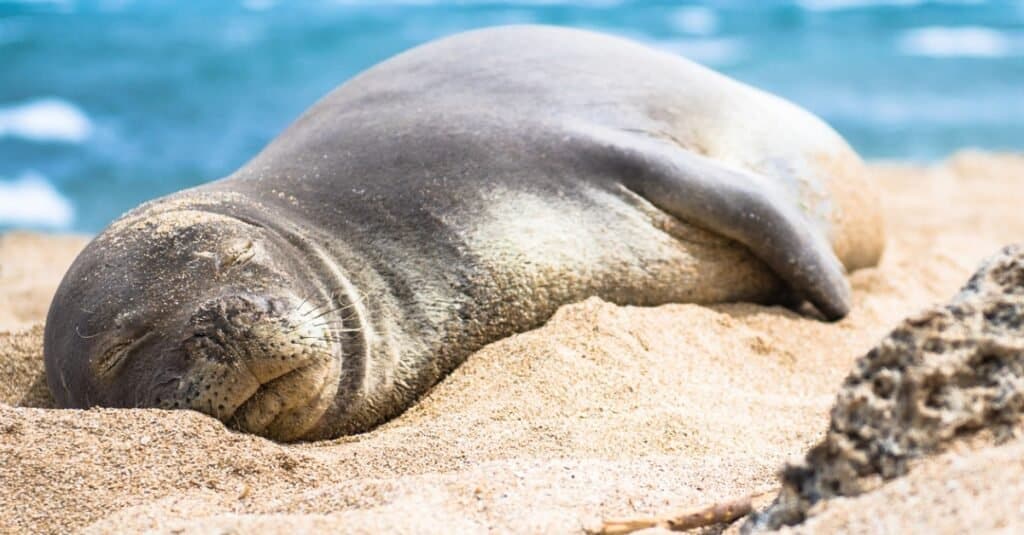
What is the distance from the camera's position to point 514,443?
9.55 ft

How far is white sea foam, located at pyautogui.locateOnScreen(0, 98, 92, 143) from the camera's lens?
12164 millimetres

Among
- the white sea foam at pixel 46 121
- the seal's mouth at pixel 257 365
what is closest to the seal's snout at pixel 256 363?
the seal's mouth at pixel 257 365

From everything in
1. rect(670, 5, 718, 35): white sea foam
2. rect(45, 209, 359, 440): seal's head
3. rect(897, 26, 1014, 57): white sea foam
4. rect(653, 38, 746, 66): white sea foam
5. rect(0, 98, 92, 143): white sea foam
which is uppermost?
rect(45, 209, 359, 440): seal's head

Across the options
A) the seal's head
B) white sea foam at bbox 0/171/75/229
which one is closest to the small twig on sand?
the seal's head

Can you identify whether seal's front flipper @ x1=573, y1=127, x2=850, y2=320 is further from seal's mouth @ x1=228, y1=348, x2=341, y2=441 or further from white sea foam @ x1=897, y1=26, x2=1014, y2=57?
white sea foam @ x1=897, y1=26, x2=1014, y2=57

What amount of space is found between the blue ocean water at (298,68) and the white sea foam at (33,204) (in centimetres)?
3

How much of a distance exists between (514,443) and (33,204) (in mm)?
8245

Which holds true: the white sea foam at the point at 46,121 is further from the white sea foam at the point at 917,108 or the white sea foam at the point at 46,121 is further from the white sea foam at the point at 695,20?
the white sea foam at the point at 695,20

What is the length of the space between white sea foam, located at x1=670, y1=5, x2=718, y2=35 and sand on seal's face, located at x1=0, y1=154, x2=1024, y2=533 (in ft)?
51.6

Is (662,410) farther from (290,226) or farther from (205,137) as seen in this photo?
(205,137)

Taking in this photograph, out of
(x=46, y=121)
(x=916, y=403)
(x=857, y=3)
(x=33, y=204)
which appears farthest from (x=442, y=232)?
(x=857, y=3)

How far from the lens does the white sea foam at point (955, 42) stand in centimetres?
1619

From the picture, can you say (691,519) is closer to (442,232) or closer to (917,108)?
(442,232)

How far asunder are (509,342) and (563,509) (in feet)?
4.23
